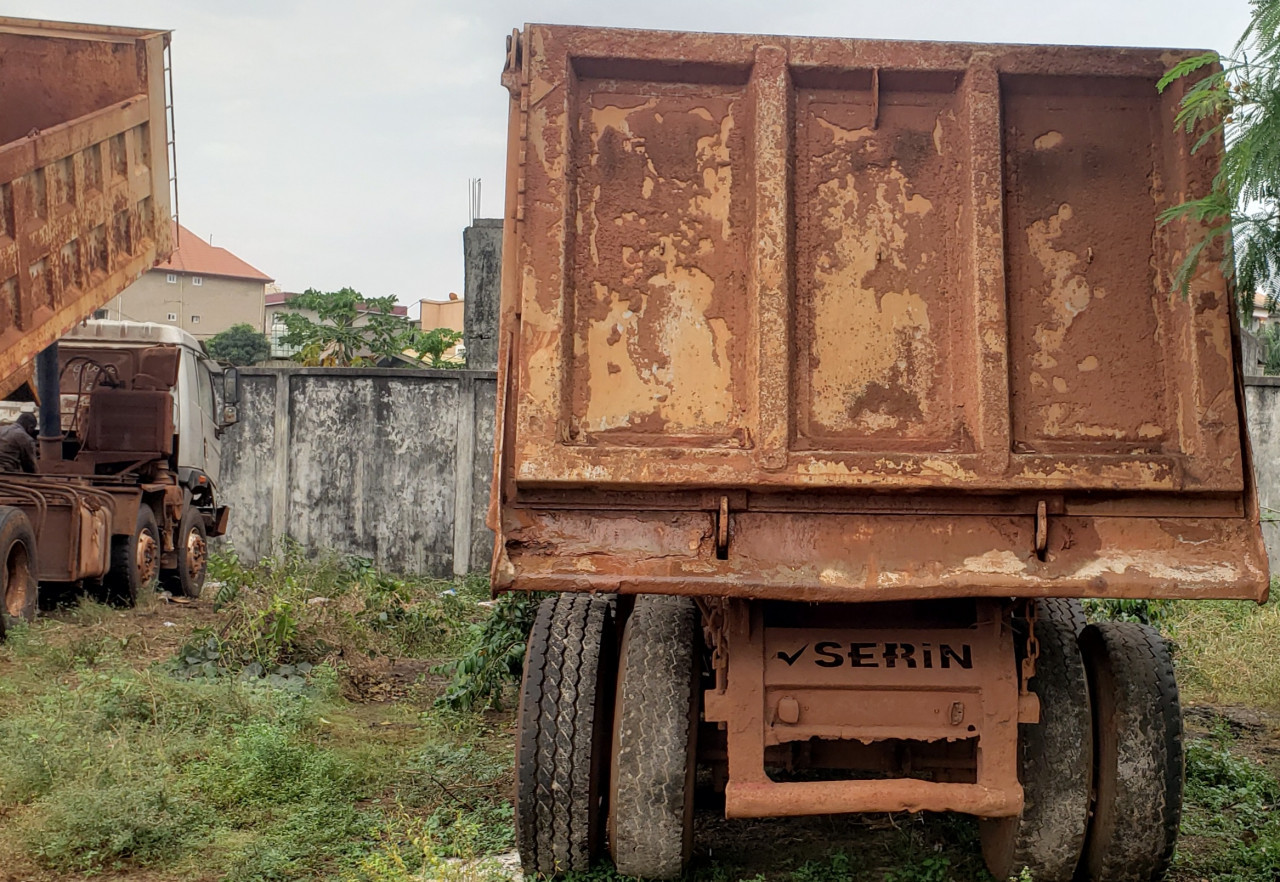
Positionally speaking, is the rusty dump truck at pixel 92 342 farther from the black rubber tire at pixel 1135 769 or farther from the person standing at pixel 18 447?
the black rubber tire at pixel 1135 769

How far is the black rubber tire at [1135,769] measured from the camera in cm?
379

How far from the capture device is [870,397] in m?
3.52

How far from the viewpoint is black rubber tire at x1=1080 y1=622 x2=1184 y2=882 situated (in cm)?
379

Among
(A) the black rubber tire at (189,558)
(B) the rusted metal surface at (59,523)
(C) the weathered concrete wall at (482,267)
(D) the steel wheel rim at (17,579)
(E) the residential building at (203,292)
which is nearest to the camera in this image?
Result: (D) the steel wheel rim at (17,579)

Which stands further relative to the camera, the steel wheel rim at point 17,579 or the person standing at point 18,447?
the person standing at point 18,447

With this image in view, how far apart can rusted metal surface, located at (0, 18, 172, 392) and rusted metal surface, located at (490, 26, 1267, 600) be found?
170 inches

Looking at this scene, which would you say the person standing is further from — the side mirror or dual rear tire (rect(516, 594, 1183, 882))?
dual rear tire (rect(516, 594, 1183, 882))

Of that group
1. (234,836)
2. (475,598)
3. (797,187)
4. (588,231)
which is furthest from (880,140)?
(475,598)

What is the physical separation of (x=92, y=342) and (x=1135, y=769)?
972 centimetres

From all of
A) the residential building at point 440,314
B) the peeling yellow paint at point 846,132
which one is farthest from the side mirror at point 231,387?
the residential building at point 440,314

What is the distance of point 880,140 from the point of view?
3623mm

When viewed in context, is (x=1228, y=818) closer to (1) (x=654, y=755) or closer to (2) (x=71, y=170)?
(1) (x=654, y=755)

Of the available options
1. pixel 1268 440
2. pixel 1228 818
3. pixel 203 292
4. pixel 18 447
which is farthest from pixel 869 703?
pixel 203 292

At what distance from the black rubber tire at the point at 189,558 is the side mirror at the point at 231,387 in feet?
3.62
